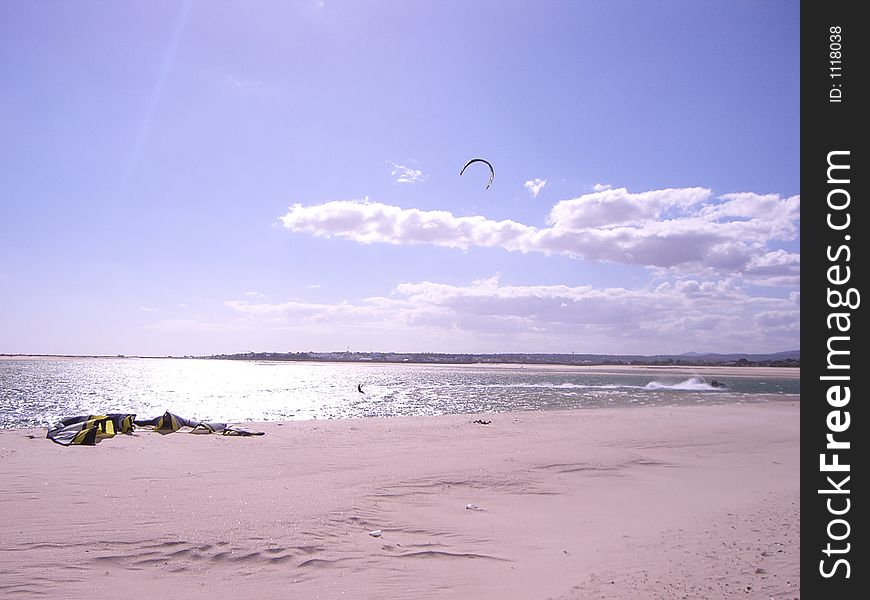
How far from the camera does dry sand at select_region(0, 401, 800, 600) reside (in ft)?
18.9

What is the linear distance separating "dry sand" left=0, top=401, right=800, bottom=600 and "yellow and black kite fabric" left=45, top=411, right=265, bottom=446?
22.0 inches

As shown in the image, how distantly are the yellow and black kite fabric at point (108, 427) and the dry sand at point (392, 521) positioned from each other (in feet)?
1.84

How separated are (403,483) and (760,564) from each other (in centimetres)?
565
